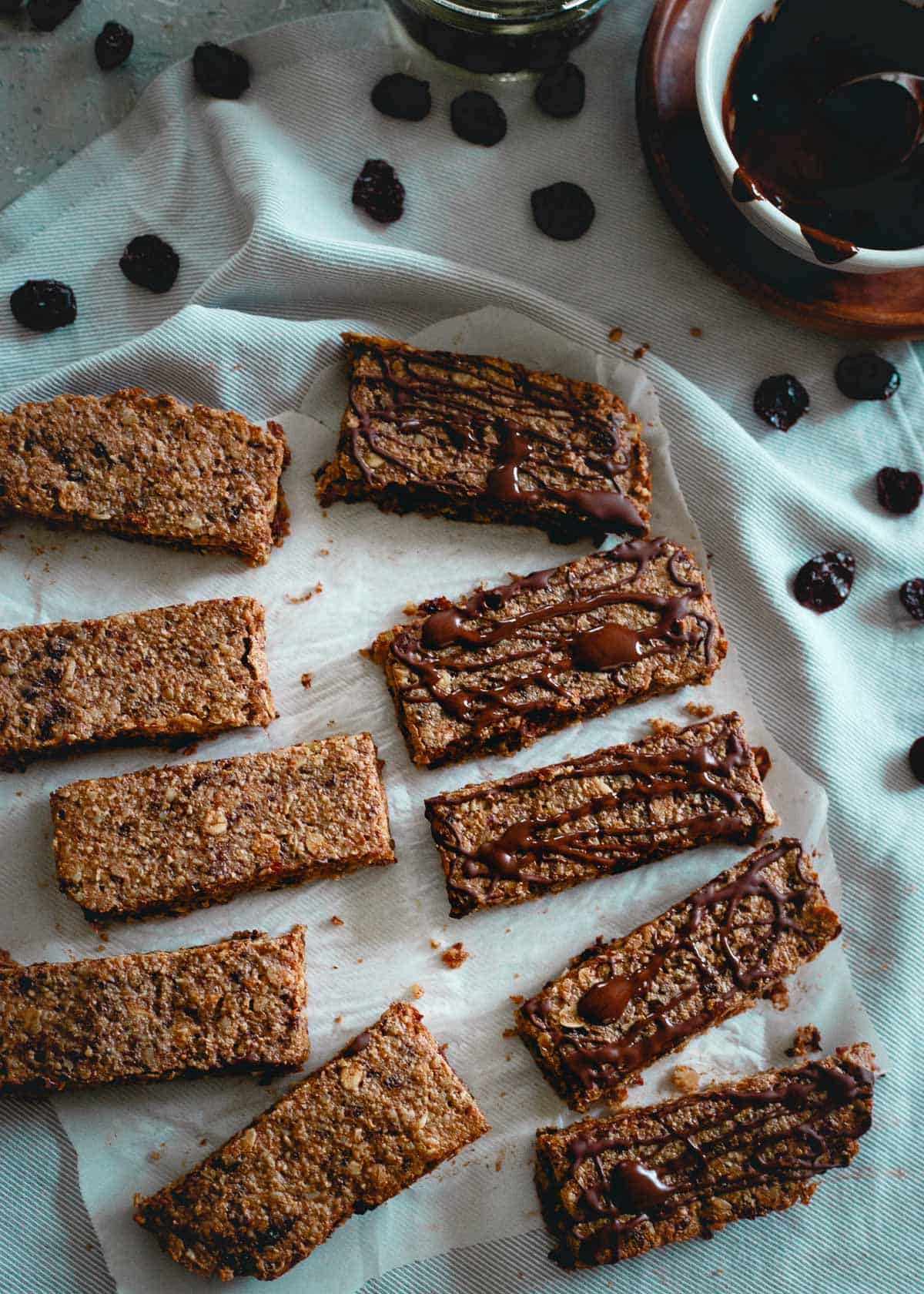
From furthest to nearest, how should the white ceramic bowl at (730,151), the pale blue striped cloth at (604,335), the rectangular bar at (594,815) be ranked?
the pale blue striped cloth at (604,335) < the rectangular bar at (594,815) < the white ceramic bowl at (730,151)

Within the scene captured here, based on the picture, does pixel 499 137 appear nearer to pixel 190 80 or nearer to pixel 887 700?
pixel 190 80

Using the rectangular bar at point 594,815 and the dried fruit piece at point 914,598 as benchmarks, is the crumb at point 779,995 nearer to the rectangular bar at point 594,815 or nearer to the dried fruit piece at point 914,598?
the rectangular bar at point 594,815

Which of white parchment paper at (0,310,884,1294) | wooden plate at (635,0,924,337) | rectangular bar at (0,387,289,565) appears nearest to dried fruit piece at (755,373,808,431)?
wooden plate at (635,0,924,337)

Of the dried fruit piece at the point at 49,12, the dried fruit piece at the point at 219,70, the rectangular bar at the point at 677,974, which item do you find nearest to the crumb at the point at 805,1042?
the rectangular bar at the point at 677,974

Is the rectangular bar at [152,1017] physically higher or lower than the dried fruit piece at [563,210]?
lower

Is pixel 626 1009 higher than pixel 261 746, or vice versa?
pixel 261 746

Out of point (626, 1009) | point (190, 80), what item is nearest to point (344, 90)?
point (190, 80)
